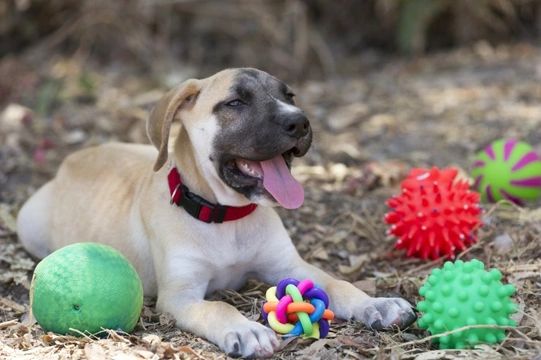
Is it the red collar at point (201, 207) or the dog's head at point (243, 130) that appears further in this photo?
the red collar at point (201, 207)

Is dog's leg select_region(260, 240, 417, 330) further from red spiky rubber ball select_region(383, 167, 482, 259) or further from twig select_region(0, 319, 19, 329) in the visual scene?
twig select_region(0, 319, 19, 329)

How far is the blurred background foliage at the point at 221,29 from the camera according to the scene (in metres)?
10.7

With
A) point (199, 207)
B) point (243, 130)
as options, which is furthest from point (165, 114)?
point (199, 207)

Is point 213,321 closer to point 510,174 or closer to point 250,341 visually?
point 250,341

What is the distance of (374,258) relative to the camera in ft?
18.1

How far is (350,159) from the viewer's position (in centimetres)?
754

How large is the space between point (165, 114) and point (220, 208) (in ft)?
2.11

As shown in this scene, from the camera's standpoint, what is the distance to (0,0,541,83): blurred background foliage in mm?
10688

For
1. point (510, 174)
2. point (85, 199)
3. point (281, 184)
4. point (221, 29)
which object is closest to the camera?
point (281, 184)

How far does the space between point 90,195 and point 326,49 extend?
655 centimetres

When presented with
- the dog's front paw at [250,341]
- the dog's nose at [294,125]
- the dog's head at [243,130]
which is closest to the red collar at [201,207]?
the dog's head at [243,130]

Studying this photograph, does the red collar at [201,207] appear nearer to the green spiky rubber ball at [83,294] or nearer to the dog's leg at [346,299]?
the dog's leg at [346,299]

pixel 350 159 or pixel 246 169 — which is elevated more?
pixel 246 169

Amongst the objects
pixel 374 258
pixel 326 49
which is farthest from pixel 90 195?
pixel 326 49
